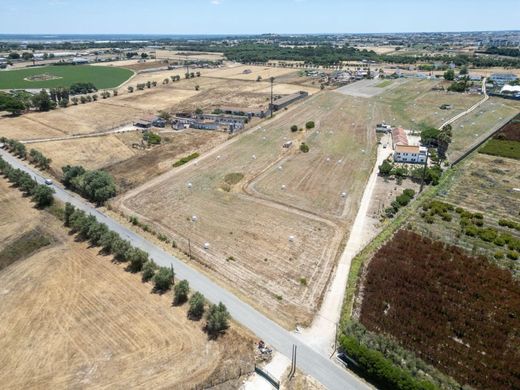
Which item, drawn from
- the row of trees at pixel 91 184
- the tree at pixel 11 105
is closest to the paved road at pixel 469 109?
the row of trees at pixel 91 184

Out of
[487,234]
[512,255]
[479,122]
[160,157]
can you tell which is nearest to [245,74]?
[479,122]

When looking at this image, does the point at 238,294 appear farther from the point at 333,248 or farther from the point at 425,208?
the point at 425,208

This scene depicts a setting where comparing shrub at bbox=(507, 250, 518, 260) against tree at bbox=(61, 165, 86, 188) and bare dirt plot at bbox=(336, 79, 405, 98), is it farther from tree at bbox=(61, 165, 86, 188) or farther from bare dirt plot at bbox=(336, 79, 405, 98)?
bare dirt plot at bbox=(336, 79, 405, 98)

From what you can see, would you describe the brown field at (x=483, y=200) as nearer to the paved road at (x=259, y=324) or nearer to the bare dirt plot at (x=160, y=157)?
the paved road at (x=259, y=324)

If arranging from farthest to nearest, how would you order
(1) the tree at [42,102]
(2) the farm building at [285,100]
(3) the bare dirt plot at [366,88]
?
(3) the bare dirt plot at [366,88] → (2) the farm building at [285,100] → (1) the tree at [42,102]

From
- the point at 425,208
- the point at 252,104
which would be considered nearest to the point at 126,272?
the point at 425,208
